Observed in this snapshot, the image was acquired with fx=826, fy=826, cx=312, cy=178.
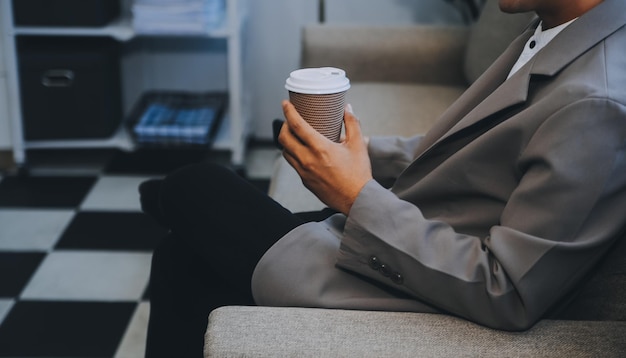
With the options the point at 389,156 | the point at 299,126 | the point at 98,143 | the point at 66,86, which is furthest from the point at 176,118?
the point at 299,126

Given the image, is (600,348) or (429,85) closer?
(600,348)

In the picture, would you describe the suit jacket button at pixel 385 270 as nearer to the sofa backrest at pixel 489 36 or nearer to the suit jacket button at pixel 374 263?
the suit jacket button at pixel 374 263

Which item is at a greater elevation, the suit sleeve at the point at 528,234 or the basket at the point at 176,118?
the suit sleeve at the point at 528,234

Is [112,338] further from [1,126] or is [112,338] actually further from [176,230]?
[1,126]

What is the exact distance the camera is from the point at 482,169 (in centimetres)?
108

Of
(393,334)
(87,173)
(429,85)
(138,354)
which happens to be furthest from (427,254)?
(87,173)

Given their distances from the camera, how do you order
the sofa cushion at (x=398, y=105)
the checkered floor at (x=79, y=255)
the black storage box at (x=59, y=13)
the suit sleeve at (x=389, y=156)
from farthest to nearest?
the black storage box at (x=59, y=13), the sofa cushion at (x=398, y=105), the checkered floor at (x=79, y=255), the suit sleeve at (x=389, y=156)

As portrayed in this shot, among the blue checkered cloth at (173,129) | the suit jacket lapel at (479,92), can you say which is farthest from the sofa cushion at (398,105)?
the suit jacket lapel at (479,92)

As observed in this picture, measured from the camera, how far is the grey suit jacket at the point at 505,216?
3.06 feet

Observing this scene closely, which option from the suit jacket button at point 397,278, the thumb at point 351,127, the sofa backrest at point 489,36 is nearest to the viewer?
the suit jacket button at point 397,278

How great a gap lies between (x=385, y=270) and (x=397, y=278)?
0.02m

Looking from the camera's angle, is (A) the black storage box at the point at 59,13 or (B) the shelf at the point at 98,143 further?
(B) the shelf at the point at 98,143

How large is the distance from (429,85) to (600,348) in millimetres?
1624

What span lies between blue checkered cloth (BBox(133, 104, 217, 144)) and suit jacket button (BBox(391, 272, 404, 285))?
5.94 ft
